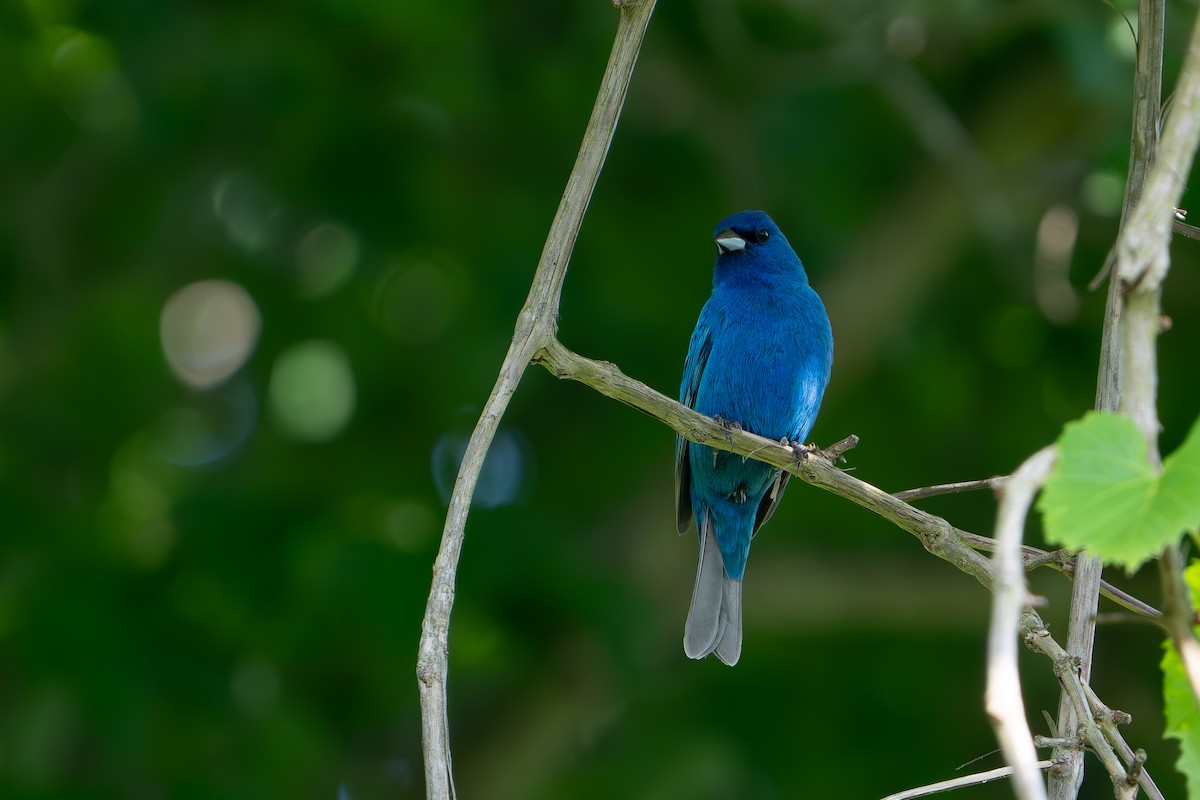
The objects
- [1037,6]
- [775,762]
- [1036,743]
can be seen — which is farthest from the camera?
[775,762]

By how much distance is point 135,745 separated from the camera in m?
7.14

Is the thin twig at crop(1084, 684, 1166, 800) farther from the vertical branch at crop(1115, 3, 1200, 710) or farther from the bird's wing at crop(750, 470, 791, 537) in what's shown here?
the bird's wing at crop(750, 470, 791, 537)

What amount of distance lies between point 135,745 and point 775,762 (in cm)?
441

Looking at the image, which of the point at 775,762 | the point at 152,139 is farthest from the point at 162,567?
the point at 775,762

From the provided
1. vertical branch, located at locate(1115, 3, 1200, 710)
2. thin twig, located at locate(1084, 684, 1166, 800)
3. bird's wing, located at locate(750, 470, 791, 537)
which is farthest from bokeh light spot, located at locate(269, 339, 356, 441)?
vertical branch, located at locate(1115, 3, 1200, 710)

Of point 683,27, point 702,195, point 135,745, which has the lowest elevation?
point 135,745

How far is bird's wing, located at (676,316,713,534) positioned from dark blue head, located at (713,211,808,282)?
389 millimetres

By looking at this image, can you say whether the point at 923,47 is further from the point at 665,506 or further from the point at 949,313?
the point at 665,506

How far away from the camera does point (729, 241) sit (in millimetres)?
7012

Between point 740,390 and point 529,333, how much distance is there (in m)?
3.59

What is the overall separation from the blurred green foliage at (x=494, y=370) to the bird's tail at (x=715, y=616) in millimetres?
1169

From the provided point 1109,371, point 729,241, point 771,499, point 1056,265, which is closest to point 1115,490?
point 1109,371

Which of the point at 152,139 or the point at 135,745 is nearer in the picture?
the point at 135,745

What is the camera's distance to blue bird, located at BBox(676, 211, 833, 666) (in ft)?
21.1
